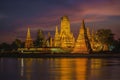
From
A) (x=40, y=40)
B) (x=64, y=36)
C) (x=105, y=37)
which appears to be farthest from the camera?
(x=40, y=40)

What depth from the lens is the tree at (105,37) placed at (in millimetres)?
129750

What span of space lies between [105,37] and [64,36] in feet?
50.9

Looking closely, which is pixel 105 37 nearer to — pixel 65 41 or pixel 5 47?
pixel 65 41

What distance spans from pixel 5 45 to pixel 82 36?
78.3 metres

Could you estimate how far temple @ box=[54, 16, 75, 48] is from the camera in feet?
452

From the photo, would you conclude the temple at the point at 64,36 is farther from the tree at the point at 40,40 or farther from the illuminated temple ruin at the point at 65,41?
the tree at the point at 40,40

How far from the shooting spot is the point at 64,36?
13888 centimetres

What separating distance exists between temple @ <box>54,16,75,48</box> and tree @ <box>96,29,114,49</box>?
10233 mm

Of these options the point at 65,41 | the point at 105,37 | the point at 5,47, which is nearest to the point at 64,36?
the point at 65,41

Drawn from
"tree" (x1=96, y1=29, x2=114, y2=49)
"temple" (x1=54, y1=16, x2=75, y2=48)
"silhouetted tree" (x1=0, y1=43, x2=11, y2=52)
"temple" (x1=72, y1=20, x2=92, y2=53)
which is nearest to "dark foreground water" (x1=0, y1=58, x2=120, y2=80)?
"temple" (x1=72, y1=20, x2=92, y2=53)

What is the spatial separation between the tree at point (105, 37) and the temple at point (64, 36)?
1023cm

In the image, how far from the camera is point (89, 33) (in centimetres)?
13975

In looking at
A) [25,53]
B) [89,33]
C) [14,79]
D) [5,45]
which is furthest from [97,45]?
[14,79]

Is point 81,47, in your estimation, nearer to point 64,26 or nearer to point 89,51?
point 89,51
